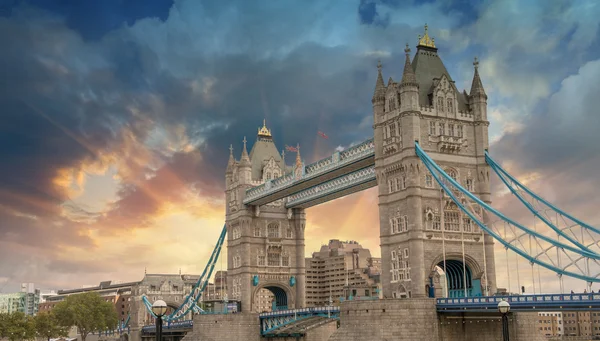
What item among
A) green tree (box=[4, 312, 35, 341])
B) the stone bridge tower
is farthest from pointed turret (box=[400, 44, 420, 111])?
green tree (box=[4, 312, 35, 341])

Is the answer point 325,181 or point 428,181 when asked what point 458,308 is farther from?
point 325,181

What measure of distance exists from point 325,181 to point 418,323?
28.9 m

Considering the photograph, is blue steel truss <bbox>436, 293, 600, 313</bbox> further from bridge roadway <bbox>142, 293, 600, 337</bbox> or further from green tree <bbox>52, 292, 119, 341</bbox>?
green tree <bbox>52, 292, 119, 341</bbox>

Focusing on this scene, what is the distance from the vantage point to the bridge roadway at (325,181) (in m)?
73.9

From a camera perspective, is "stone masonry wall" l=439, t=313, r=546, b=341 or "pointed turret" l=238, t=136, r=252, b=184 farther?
"pointed turret" l=238, t=136, r=252, b=184

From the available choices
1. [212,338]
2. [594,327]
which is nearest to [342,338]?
[212,338]

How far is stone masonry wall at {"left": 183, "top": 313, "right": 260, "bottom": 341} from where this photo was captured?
83.8 metres

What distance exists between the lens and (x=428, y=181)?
210 feet

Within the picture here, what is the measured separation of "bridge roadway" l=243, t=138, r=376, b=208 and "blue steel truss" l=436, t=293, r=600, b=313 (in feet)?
61.6

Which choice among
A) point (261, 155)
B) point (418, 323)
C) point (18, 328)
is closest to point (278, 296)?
point (261, 155)

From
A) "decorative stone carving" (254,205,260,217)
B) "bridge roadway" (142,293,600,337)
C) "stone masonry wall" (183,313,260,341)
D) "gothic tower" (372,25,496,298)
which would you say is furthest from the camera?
"decorative stone carving" (254,205,260,217)

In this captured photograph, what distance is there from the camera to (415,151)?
208 ft

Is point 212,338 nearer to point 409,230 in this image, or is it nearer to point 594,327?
point 409,230

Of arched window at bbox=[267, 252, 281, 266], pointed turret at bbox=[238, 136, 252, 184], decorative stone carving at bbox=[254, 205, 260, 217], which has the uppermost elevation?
pointed turret at bbox=[238, 136, 252, 184]
